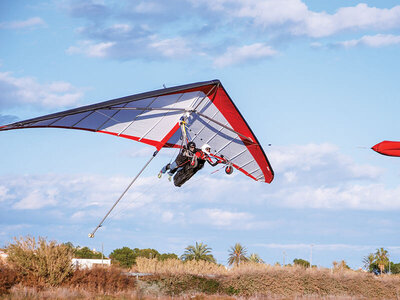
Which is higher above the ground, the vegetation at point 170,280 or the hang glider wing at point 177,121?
the hang glider wing at point 177,121

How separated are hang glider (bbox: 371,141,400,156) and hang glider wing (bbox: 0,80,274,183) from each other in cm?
685

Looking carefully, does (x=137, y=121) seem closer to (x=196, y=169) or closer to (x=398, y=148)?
(x=196, y=169)

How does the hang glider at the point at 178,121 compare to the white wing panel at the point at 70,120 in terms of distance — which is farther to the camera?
the white wing panel at the point at 70,120

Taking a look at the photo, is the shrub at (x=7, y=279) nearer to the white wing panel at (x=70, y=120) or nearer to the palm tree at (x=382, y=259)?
the white wing panel at (x=70, y=120)

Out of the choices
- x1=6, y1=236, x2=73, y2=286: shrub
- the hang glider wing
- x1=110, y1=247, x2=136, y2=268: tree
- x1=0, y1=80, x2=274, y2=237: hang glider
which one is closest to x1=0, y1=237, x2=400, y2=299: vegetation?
x1=6, y1=236, x2=73, y2=286: shrub

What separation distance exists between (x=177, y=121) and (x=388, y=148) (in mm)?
9764

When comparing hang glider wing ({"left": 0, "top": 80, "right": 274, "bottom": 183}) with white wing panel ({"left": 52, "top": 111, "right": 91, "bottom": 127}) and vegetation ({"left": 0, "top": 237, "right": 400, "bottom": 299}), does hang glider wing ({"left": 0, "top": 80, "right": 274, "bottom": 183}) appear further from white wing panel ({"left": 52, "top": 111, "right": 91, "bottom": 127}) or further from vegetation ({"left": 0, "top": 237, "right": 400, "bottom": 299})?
vegetation ({"left": 0, "top": 237, "right": 400, "bottom": 299})

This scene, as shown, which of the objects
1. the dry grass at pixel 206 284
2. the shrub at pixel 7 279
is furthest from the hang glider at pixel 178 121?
the shrub at pixel 7 279

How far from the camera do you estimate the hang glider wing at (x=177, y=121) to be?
1941 centimetres

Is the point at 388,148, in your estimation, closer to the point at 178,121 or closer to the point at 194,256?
the point at 178,121

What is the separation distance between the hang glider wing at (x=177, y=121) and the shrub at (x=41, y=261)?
6.15 meters

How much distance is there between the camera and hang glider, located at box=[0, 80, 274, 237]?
765 inches

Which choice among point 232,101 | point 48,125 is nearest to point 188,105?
point 232,101

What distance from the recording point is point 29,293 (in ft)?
68.8
